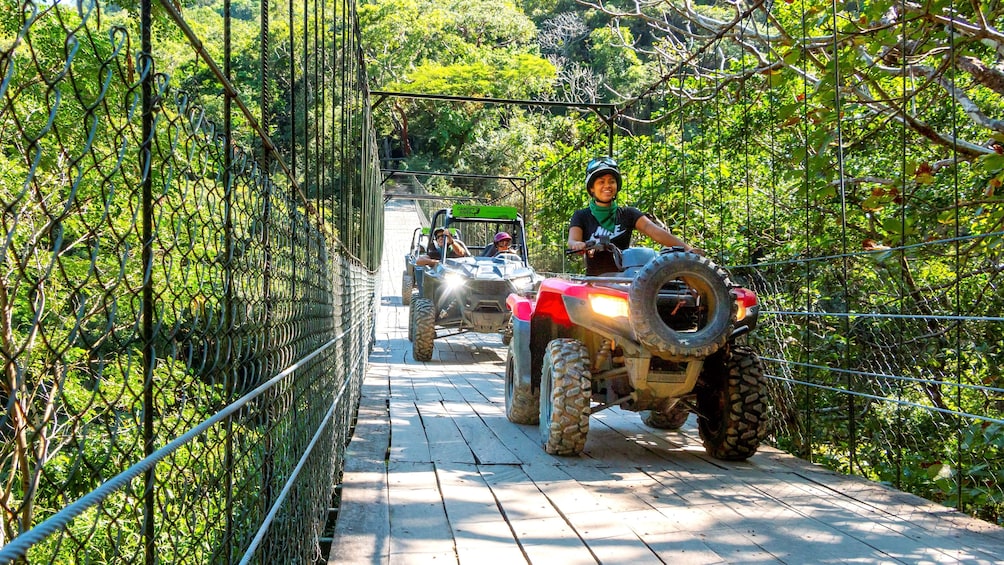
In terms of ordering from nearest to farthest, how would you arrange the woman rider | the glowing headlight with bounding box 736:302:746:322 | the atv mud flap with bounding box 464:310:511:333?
the glowing headlight with bounding box 736:302:746:322
the woman rider
the atv mud flap with bounding box 464:310:511:333

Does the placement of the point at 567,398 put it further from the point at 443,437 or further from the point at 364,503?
the point at 364,503

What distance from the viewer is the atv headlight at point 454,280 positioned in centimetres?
1141

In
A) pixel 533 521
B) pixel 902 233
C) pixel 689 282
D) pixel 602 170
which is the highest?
pixel 602 170

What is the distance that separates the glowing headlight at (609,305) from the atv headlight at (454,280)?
640 centimetres

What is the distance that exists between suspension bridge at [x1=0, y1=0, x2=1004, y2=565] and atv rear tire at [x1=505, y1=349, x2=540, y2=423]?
0.19 metres

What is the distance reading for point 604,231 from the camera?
5848 millimetres

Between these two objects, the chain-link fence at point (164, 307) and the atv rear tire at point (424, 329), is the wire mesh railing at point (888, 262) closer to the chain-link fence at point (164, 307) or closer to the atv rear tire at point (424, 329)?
the chain-link fence at point (164, 307)

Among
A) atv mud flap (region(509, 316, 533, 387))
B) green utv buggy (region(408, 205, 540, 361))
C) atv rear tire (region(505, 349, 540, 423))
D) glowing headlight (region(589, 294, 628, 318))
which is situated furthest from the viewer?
green utv buggy (region(408, 205, 540, 361))

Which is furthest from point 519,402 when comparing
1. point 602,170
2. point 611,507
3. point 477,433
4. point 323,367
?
point 323,367

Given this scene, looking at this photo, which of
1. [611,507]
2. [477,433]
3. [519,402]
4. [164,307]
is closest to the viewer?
[164,307]

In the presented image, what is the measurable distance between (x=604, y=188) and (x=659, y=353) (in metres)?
1.63

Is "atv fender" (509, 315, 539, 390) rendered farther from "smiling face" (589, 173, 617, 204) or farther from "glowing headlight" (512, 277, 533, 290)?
"glowing headlight" (512, 277, 533, 290)

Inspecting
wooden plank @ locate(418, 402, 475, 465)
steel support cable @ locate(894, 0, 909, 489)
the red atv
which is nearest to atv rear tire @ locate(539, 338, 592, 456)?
the red atv

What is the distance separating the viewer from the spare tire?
14.9ft
